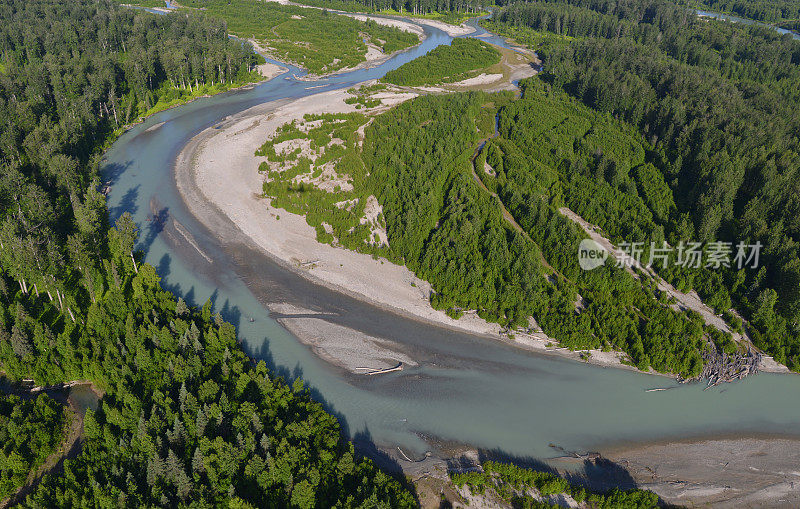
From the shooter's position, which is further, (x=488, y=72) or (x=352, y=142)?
(x=488, y=72)

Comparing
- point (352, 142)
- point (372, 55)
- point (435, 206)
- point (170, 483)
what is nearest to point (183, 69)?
point (352, 142)

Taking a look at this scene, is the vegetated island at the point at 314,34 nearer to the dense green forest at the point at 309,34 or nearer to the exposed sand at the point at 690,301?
the dense green forest at the point at 309,34

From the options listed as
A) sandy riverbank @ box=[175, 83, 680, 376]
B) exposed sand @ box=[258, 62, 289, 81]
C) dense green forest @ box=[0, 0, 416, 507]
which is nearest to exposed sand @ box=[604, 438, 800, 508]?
sandy riverbank @ box=[175, 83, 680, 376]

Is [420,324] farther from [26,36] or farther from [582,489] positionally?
[26,36]

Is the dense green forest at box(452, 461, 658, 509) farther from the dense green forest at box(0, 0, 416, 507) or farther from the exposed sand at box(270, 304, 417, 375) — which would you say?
the exposed sand at box(270, 304, 417, 375)

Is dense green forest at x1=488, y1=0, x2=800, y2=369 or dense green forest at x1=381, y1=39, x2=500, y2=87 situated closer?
dense green forest at x1=488, y1=0, x2=800, y2=369

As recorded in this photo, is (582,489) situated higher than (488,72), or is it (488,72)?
(488,72)

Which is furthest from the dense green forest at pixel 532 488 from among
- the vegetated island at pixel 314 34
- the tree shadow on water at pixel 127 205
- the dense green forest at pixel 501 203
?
the vegetated island at pixel 314 34
